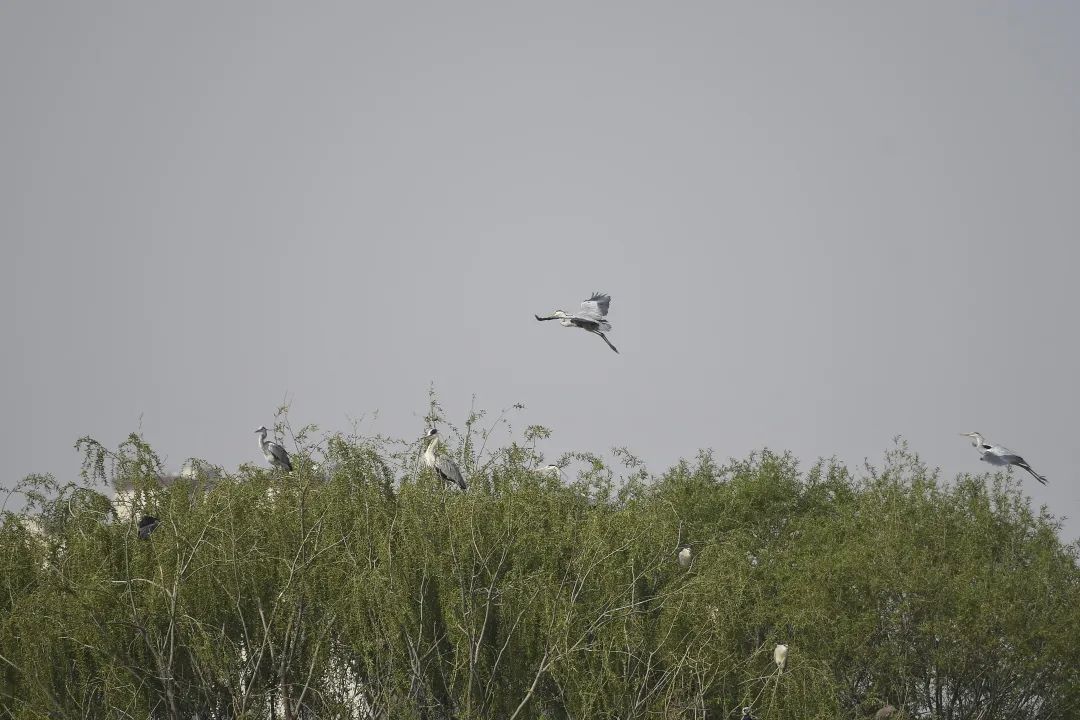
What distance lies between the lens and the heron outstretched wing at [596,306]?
21.8 meters

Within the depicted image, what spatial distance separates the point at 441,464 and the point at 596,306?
6.70 metres

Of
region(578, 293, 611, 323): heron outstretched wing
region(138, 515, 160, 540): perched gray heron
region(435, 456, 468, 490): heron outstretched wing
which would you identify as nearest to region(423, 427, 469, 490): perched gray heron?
region(435, 456, 468, 490): heron outstretched wing

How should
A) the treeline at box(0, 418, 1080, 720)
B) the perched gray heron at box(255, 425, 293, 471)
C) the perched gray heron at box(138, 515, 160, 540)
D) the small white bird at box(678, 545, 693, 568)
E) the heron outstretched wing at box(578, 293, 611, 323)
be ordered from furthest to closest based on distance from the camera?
the perched gray heron at box(255, 425, 293, 471)
the heron outstretched wing at box(578, 293, 611, 323)
the small white bird at box(678, 545, 693, 568)
the perched gray heron at box(138, 515, 160, 540)
the treeline at box(0, 418, 1080, 720)

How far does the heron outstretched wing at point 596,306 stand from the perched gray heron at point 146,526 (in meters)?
7.97

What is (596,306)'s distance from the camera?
883 inches

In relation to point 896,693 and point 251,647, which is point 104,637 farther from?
point 896,693

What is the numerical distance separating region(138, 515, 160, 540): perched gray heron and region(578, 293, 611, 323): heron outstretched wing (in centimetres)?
797

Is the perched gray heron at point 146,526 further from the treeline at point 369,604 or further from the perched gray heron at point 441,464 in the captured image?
the perched gray heron at point 441,464

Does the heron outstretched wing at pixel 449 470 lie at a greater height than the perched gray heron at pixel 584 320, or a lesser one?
lesser

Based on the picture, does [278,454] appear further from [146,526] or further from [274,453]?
[146,526]

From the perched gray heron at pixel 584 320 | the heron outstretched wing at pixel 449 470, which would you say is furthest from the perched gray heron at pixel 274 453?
the heron outstretched wing at pixel 449 470

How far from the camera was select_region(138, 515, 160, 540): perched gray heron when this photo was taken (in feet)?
55.3

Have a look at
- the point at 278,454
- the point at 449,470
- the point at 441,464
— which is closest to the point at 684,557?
the point at 449,470

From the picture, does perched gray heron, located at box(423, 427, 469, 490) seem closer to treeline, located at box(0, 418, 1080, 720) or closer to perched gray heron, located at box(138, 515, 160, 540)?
treeline, located at box(0, 418, 1080, 720)
